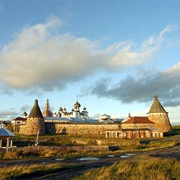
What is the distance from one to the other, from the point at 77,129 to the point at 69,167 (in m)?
45.4

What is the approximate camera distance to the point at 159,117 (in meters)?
52.9

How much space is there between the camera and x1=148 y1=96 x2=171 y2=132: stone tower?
52.4 meters

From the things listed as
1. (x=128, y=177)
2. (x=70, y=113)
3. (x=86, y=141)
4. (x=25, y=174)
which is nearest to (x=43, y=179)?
(x=25, y=174)

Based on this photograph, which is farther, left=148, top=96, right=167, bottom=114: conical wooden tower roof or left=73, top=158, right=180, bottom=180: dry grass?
left=148, top=96, right=167, bottom=114: conical wooden tower roof

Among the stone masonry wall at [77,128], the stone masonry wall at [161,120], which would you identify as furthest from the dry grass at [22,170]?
the stone masonry wall at [77,128]

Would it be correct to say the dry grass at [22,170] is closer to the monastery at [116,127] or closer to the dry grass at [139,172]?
the dry grass at [139,172]

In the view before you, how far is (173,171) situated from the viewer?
11875mm

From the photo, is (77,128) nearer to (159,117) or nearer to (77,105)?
(159,117)

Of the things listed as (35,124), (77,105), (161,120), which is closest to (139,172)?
(161,120)

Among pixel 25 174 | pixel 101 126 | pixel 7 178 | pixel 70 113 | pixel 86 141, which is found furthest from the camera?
pixel 70 113

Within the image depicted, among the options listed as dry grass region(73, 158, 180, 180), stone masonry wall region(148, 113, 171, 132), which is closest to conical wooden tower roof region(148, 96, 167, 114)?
stone masonry wall region(148, 113, 171, 132)

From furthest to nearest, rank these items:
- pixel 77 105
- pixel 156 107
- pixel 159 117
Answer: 1. pixel 77 105
2. pixel 156 107
3. pixel 159 117

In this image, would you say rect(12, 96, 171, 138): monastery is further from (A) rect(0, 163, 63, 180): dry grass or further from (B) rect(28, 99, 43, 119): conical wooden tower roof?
(A) rect(0, 163, 63, 180): dry grass

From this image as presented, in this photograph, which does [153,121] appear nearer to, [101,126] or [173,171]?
[101,126]
